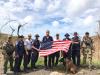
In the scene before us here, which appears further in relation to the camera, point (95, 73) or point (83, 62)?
point (83, 62)

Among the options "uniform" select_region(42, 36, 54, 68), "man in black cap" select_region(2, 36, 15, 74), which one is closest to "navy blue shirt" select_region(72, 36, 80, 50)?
"uniform" select_region(42, 36, 54, 68)

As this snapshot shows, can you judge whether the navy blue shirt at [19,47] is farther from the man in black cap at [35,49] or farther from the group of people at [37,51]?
the man in black cap at [35,49]

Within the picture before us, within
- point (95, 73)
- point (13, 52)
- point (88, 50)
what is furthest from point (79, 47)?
point (13, 52)

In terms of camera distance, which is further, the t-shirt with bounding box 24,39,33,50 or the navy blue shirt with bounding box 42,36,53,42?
the navy blue shirt with bounding box 42,36,53,42

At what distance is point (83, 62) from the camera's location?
1883 centimetres

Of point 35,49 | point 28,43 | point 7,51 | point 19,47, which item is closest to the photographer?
point 7,51

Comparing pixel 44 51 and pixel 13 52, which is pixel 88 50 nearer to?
pixel 44 51

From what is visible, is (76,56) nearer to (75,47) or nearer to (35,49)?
(75,47)

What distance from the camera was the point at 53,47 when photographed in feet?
59.4

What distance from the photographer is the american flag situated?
17705 mm

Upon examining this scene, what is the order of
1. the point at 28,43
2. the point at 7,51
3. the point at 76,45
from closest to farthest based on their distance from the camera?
1. the point at 7,51
2. the point at 28,43
3. the point at 76,45

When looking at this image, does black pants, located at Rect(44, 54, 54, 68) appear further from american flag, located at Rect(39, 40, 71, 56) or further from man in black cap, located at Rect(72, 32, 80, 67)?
man in black cap, located at Rect(72, 32, 80, 67)

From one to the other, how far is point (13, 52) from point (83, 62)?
4115 mm

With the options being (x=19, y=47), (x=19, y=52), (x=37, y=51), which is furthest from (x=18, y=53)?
(x=37, y=51)
